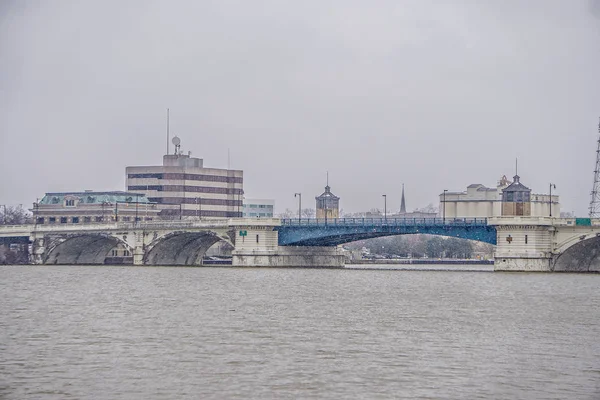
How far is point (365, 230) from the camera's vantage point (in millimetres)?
138125

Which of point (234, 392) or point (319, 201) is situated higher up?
point (319, 201)

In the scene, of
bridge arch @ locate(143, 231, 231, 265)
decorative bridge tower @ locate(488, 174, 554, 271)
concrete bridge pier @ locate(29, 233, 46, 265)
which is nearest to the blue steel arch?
decorative bridge tower @ locate(488, 174, 554, 271)

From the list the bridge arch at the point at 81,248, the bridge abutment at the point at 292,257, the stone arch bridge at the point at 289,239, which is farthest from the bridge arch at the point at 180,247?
the bridge abutment at the point at 292,257

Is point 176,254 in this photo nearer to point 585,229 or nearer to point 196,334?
point 585,229

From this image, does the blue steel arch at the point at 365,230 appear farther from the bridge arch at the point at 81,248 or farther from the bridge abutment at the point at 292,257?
the bridge arch at the point at 81,248

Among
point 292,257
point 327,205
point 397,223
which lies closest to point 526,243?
point 397,223

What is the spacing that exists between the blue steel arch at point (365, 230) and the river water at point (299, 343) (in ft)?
115

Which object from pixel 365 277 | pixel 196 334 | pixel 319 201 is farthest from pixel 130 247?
pixel 196 334

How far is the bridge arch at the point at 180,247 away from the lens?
498 ft

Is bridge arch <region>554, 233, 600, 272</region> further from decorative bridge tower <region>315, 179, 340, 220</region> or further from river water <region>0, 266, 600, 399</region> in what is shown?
decorative bridge tower <region>315, 179, 340, 220</region>

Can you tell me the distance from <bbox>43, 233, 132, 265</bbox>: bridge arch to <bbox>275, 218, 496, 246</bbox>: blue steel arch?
2456 cm

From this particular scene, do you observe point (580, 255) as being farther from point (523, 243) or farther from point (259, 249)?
point (259, 249)

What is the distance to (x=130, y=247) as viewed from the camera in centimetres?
15538

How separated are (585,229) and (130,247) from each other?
6351 centimetres
